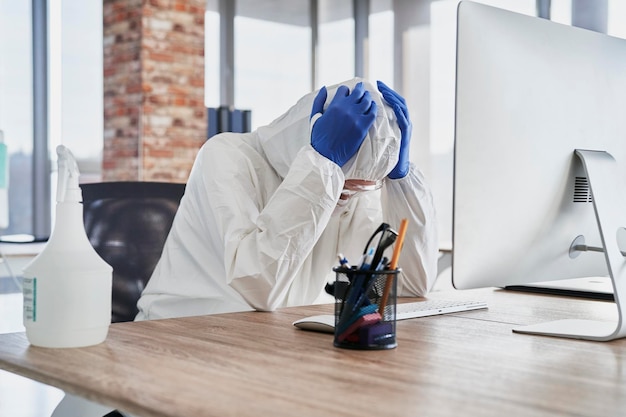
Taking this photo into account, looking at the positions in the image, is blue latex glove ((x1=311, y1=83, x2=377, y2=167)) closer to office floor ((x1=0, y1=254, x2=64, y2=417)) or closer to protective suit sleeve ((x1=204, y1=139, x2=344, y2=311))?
protective suit sleeve ((x1=204, y1=139, x2=344, y2=311))

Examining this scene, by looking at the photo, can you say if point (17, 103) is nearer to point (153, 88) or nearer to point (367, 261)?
point (153, 88)

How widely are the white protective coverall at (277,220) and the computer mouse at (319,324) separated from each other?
0.79 ft

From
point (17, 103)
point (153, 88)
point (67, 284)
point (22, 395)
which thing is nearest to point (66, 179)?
point (67, 284)

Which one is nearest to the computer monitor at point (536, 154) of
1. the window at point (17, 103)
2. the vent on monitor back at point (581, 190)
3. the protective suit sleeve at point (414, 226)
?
the vent on monitor back at point (581, 190)

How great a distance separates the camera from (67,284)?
92 centimetres

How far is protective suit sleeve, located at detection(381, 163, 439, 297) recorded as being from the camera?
1657 millimetres

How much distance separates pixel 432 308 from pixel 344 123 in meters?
0.38

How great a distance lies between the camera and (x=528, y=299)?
1589mm

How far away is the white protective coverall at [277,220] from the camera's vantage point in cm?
140

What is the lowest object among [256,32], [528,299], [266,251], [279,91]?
[528,299]

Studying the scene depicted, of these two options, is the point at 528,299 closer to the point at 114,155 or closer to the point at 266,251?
the point at 266,251

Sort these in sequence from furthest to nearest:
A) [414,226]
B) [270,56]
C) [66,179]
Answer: [270,56], [414,226], [66,179]

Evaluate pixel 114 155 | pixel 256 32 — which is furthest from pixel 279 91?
pixel 114 155

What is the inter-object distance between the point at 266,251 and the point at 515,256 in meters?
0.46
